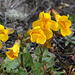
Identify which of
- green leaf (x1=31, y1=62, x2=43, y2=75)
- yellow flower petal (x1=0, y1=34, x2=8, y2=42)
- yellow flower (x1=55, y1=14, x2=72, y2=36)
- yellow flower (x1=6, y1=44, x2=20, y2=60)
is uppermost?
yellow flower (x1=55, y1=14, x2=72, y2=36)

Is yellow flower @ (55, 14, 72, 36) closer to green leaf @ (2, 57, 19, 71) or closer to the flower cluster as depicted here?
the flower cluster

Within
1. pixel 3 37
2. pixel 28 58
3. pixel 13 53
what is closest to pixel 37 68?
pixel 28 58

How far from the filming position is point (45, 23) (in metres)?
1.32

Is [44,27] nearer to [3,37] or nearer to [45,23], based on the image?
[45,23]

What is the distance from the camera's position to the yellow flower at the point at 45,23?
1.26m

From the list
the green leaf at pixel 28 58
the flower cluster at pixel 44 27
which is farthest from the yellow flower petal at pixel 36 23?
the green leaf at pixel 28 58

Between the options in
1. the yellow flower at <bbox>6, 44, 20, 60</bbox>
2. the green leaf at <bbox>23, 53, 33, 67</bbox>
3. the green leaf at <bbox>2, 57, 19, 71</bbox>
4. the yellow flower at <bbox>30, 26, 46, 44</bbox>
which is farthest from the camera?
the green leaf at <bbox>2, 57, 19, 71</bbox>

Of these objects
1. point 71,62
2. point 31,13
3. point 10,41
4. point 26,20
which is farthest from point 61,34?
point 31,13

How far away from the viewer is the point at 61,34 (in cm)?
143

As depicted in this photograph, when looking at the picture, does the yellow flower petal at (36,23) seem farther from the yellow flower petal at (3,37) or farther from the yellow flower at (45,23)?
the yellow flower petal at (3,37)

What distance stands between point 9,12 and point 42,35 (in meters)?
2.06

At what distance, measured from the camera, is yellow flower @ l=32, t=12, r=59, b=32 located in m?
1.26

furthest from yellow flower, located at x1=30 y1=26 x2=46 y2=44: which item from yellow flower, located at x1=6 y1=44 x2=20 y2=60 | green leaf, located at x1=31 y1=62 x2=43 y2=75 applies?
green leaf, located at x1=31 y1=62 x2=43 y2=75

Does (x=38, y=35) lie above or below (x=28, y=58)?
above
